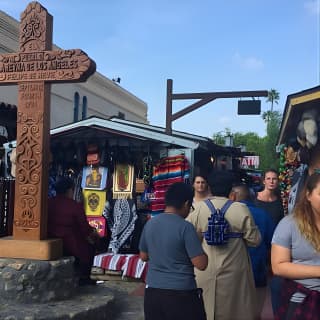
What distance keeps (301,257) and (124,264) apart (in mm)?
5651

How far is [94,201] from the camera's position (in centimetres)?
862

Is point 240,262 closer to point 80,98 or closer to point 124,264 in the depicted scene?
point 124,264

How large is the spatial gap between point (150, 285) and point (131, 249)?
5131mm

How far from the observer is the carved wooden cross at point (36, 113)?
4906 millimetres

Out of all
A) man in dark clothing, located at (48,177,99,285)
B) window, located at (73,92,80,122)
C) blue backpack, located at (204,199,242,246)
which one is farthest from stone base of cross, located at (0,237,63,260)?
window, located at (73,92,80,122)

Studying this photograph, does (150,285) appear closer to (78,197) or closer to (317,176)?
(317,176)

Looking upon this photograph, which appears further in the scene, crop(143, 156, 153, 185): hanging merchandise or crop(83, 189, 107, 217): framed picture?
crop(83, 189, 107, 217): framed picture

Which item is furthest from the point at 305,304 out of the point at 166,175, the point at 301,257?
the point at 166,175

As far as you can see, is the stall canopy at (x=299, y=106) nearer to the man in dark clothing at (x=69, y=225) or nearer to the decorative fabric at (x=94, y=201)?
the man in dark clothing at (x=69, y=225)

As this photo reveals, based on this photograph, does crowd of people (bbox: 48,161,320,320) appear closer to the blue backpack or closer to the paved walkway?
the blue backpack

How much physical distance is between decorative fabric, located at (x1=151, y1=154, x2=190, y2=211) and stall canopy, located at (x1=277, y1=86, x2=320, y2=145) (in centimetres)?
207

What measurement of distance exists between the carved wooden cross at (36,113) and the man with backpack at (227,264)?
2.06 meters

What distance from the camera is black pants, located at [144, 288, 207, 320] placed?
3.16 m

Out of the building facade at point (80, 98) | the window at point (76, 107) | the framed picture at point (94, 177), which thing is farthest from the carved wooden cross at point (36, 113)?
the window at point (76, 107)
